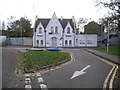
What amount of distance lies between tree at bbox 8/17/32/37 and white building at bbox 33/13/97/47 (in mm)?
18601

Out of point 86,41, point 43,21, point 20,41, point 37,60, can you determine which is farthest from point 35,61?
point 20,41

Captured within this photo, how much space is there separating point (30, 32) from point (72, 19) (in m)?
23.8

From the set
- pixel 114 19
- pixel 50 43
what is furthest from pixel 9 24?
pixel 114 19

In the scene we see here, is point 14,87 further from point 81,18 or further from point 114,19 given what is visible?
point 81,18

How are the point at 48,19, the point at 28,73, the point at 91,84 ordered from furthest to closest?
the point at 48,19 < the point at 28,73 < the point at 91,84

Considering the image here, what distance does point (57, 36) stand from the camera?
177 ft

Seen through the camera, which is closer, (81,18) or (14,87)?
(14,87)

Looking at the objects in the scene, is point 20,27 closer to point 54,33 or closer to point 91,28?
point 54,33

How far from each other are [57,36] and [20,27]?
24503mm

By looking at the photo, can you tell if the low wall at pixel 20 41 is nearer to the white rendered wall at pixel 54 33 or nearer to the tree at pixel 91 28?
the white rendered wall at pixel 54 33

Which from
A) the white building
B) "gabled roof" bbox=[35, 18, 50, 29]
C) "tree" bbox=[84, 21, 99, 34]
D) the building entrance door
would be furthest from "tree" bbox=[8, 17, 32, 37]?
"tree" bbox=[84, 21, 99, 34]

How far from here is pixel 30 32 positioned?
247 feet

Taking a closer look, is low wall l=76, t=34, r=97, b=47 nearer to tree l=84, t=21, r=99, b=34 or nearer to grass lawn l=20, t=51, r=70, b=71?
tree l=84, t=21, r=99, b=34

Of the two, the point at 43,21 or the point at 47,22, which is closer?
the point at 47,22
